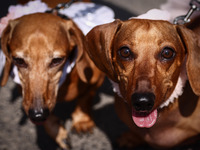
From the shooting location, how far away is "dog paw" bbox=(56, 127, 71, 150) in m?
2.58

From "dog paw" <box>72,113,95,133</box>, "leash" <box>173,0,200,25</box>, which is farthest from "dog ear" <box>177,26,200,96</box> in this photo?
"dog paw" <box>72,113,95,133</box>

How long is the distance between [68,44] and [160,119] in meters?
0.91

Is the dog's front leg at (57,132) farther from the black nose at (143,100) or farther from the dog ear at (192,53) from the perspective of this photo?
the dog ear at (192,53)

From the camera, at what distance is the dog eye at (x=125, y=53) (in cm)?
162

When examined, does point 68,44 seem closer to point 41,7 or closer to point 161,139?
point 41,7

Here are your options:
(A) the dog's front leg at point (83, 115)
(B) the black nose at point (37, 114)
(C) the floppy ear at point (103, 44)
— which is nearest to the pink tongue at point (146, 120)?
(C) the floppy ear at point (103, 44)

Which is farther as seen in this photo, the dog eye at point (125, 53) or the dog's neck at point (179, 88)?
the dog's neck at point (179, 88)

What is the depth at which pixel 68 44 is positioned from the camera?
6.89ft

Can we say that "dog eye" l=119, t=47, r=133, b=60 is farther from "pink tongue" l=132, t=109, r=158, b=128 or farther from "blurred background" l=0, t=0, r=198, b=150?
"blurred background" l=0, t=0, r=198, b=150

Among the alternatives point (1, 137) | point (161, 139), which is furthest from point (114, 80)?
point (1, 137)

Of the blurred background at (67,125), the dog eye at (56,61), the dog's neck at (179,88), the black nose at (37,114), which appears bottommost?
the blurred background at (67,125)

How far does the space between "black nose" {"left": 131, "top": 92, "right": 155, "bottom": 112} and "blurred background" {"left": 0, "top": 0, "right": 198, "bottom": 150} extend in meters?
1.09

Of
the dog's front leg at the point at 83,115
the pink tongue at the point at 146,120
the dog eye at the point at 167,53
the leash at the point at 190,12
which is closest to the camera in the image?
the dog eye at the point at 167,53

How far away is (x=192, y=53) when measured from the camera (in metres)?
1.59
